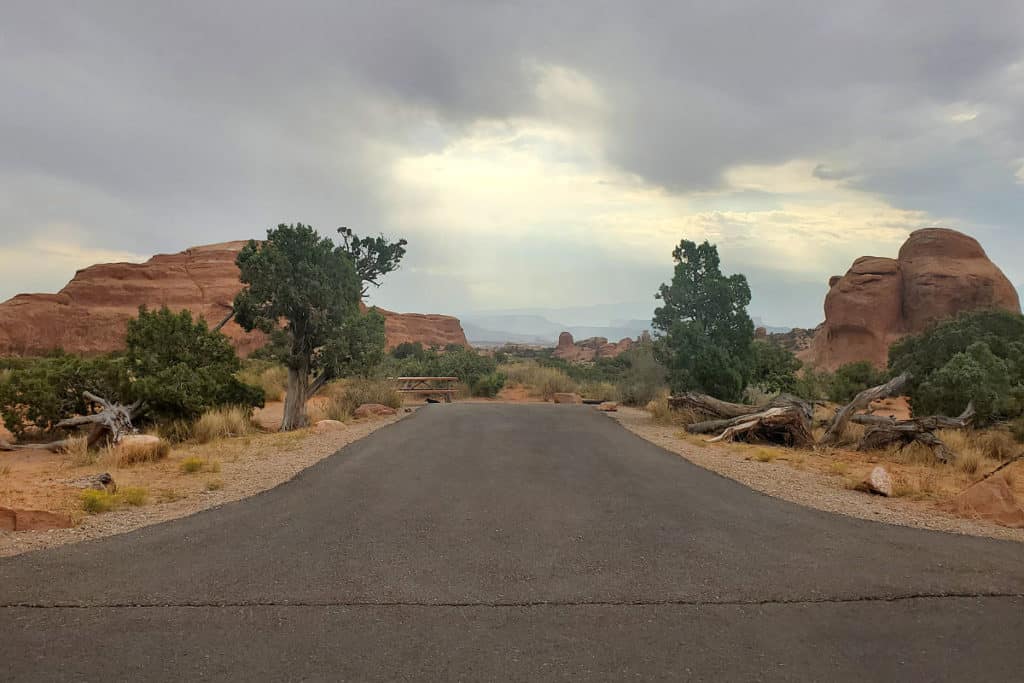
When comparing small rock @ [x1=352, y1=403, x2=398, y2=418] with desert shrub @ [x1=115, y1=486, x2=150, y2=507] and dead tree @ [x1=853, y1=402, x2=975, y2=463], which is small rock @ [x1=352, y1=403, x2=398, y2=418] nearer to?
desert shrub @ [x1=115, y1=486, x2=150, y2=507]

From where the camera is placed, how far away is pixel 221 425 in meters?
14.4

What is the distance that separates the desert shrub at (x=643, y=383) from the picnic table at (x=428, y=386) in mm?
7888

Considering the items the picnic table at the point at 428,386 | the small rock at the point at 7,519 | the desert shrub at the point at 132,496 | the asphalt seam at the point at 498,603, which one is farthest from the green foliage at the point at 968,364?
the picnic table at the point at 428,386

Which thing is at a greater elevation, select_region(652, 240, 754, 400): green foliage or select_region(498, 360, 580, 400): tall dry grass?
select_region(652, 240, 754, 400): green foliage

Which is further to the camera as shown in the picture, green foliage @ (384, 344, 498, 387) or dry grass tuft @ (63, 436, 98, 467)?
green foliage @ (384, 344, 498, 387)

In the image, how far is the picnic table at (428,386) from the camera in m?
28.6

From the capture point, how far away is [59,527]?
6.45 meters

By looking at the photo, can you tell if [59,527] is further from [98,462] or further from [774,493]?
[774,493]

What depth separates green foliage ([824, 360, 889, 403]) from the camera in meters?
26.0

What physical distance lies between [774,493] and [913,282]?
1583 inches

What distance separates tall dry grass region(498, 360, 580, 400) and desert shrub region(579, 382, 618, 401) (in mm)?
646

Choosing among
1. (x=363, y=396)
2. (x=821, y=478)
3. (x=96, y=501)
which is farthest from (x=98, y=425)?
(x=821, y=478)

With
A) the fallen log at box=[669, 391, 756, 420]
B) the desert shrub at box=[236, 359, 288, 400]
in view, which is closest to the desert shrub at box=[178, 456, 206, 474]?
the fallen log at box=[669, 391, 756, 420]

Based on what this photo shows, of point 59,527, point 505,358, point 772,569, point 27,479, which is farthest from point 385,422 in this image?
point 505,358
